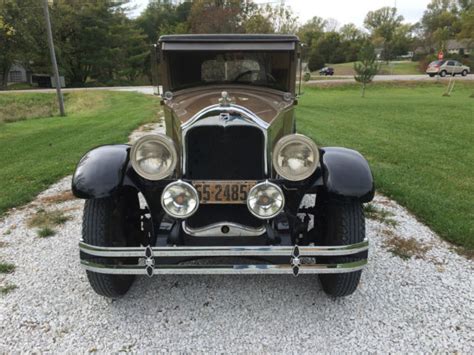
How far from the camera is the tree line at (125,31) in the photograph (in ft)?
90.3

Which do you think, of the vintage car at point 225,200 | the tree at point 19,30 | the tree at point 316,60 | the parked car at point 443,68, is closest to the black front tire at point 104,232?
the vintage car at point 225,200

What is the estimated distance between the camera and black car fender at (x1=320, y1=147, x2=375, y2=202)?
2889 millimetres

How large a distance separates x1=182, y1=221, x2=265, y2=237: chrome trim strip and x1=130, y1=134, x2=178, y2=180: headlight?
486 mm

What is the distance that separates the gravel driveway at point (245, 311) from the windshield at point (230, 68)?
200 cm

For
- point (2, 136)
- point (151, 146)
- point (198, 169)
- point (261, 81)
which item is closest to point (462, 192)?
point (261, 81)

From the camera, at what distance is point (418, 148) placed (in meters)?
8.70

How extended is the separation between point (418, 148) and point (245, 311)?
279 inches

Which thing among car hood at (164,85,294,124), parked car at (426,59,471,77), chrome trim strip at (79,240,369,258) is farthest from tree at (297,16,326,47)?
chrome trim strip at (79,240,369,258)

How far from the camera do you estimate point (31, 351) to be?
2.65 meters

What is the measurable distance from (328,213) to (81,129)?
34.7ft

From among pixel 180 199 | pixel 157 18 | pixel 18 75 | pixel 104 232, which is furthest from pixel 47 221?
pixel 157 18

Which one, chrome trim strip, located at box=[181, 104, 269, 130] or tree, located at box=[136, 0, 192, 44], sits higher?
tree, located at box=[136, 0, 192, 44]

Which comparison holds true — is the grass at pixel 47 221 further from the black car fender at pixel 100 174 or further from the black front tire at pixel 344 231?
the black front tire at pixel 344 231

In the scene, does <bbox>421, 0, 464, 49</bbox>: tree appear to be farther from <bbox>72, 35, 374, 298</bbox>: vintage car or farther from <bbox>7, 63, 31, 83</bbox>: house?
<bbox>72, 35, 374, 298</bbox>: vintage car
